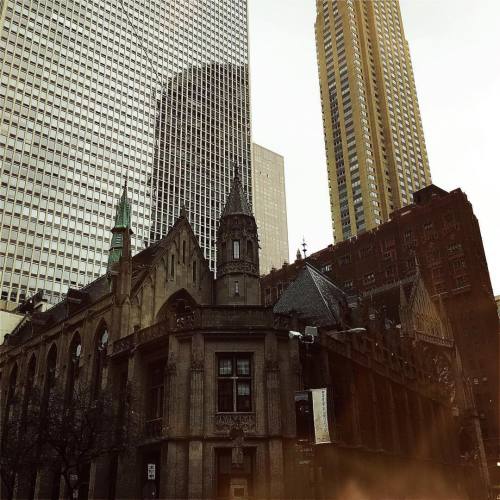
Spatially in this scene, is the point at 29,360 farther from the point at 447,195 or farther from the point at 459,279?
the point at 447,195

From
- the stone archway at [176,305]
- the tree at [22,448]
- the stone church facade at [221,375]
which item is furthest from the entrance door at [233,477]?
the stone archway at [176,305]

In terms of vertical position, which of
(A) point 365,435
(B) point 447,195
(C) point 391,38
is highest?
(C) point 391,38

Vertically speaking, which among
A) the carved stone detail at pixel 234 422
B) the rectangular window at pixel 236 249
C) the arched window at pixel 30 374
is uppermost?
the rectangular window at pixel 236 249

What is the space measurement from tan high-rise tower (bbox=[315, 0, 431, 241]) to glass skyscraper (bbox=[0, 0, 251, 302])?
89.4 feet

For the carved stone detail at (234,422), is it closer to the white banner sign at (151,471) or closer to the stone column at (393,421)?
the white banner sign at (151,471)

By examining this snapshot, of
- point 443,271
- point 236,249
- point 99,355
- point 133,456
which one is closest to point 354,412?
point 133,456

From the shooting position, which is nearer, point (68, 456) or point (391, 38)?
point (68, 456)

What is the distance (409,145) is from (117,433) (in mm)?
142563

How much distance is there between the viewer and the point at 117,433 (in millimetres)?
40531

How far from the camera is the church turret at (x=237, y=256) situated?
50812 mm

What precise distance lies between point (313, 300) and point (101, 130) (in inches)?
3496

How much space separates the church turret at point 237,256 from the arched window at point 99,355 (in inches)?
399

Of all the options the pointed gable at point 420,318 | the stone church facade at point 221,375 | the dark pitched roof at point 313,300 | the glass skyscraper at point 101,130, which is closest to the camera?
the stone church facade at point 221,375

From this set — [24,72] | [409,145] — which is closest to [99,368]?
[24,72]
